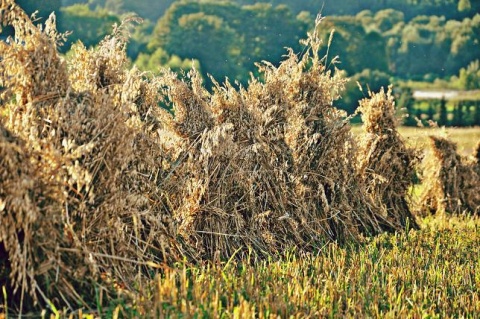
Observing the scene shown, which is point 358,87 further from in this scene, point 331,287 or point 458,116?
point 331,287

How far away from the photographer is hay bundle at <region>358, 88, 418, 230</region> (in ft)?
37.7

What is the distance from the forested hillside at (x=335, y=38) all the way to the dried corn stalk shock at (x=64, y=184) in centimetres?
7081

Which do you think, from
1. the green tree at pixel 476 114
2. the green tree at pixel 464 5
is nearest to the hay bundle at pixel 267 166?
the green tree at pixel 476 114

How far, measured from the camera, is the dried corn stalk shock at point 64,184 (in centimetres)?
527

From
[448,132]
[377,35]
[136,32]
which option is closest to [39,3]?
[448,132]

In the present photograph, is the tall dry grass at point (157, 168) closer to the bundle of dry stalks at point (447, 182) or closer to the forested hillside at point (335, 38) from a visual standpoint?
the bundle of dry stalks at point (447, 182)

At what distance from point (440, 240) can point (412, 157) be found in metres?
1.80

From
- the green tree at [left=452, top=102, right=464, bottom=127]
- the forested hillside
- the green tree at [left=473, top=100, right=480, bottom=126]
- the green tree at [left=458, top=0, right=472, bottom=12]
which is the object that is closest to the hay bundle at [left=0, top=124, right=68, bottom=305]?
the green tree at [left=452, top=102, right=464, bottom=127]

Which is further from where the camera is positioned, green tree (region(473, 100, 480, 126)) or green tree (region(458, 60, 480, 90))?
green tree (region(458, 60, 480, 90))

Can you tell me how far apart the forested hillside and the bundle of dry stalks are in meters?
62.9

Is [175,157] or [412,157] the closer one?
[175,157]

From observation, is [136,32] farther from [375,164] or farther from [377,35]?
[375,164]

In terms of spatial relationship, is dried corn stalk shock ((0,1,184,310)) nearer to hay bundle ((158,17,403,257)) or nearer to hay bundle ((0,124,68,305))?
hay bundle ((0,124,68,305))

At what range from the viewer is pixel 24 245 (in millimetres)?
5184
